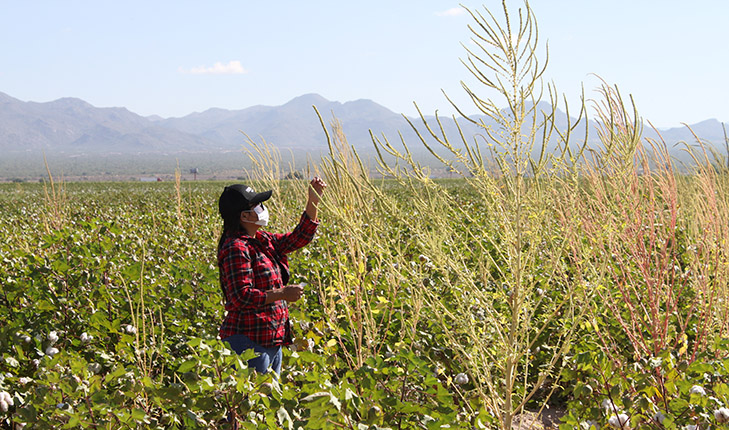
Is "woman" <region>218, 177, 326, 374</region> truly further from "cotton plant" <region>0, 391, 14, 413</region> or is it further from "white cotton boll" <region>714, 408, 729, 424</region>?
"white cotton boll" <region>714, 408, 729, 424</region>

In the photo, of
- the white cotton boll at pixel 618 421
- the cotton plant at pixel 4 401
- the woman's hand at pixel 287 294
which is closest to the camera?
the white cotton boll at pixel 618 421

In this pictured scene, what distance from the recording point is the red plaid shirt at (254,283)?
274 cm

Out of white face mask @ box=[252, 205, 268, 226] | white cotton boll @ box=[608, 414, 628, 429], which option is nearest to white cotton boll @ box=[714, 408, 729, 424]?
white cotton boll @ box=[608, 414, 628, 429]

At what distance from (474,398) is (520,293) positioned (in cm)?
64

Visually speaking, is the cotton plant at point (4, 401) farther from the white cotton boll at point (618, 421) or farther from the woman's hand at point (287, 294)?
the white cotton boll at point (618, 421)

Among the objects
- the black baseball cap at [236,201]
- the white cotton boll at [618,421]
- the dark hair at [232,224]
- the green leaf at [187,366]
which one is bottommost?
the white cotton boll at [618,421]

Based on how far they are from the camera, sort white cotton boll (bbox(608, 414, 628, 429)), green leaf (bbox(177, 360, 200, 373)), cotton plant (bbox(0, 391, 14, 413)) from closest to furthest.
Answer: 1. green leaf (bbox(177, 360, 200, 373))
2. white cotton boll (bbox(608, 414, 628, 429))
3. cotton plant (bbox(0, 391, 14, 413))

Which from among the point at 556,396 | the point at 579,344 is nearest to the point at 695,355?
the point at 579,344

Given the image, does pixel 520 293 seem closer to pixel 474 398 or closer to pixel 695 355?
pixel 474 398

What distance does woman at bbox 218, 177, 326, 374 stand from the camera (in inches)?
108

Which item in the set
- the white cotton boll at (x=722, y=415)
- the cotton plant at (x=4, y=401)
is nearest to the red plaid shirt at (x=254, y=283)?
the cotton plant at (x=4, y=401)

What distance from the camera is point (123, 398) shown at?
82.3 inches

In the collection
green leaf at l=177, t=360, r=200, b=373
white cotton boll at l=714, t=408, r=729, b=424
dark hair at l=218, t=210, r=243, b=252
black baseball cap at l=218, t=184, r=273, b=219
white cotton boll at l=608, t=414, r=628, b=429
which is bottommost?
white cotton boll at l=608, t=414, r=628, b=429

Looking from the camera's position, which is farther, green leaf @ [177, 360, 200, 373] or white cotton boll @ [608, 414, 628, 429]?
white cotton boll @ [608, 414, 628, 429]
